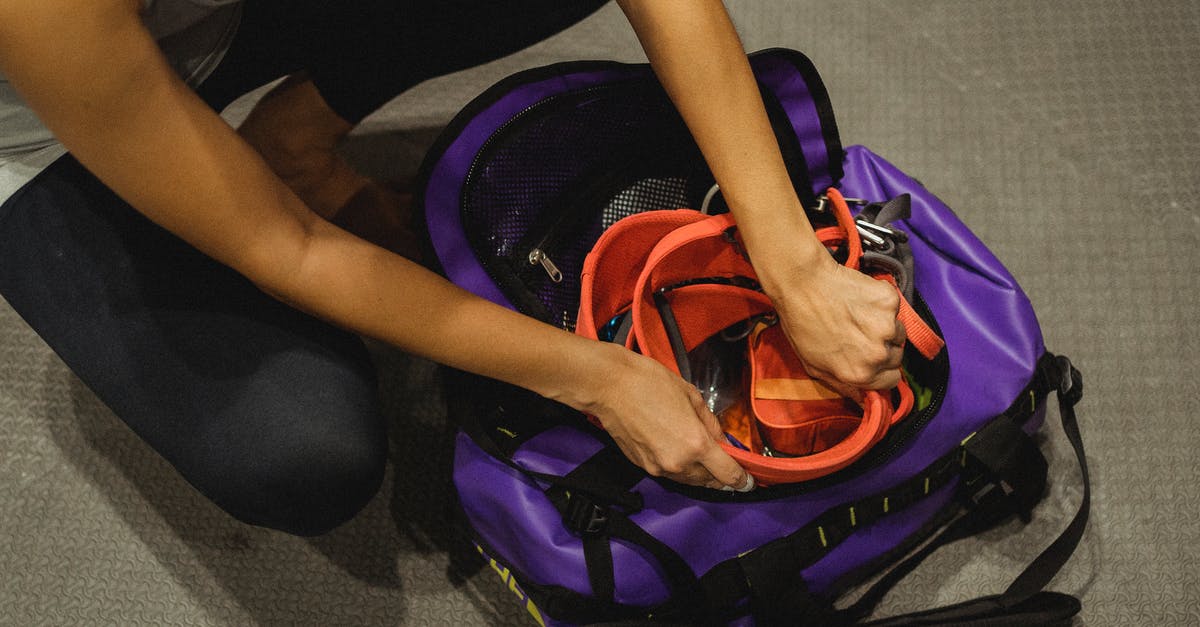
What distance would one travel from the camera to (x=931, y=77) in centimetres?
110

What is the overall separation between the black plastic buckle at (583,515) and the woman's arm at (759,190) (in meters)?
0.21

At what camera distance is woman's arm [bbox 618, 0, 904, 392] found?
0.67 metres

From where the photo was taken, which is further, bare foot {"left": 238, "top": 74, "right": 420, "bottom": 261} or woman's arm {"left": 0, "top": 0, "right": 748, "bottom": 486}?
bare foot {"left": 238, "top": 74, "right": 420, "bottom": 261}

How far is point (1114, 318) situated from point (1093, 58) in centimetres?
36

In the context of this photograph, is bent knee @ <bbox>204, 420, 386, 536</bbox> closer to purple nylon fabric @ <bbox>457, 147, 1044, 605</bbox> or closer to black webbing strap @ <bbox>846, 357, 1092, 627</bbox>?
purple nylon fabric @ <bbox>457, 147, 1044, 605</bbox>

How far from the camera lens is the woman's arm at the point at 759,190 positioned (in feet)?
2.20

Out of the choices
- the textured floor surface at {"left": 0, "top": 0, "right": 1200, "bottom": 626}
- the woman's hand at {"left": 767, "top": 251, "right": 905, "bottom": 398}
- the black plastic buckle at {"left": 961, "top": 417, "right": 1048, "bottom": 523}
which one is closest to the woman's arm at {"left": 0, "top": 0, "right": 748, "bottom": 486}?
the woman's hand at {"left": 767, "top": 251, "right": 905, "bottom": 398}

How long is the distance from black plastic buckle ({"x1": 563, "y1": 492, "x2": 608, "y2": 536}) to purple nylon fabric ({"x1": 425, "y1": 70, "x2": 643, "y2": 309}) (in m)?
0.18

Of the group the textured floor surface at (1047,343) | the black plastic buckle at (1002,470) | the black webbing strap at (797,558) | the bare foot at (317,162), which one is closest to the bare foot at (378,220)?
the bare foot at (317,162)

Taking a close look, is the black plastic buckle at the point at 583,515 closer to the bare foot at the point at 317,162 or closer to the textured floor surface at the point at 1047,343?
the textured floor surface at the point at 1047,343

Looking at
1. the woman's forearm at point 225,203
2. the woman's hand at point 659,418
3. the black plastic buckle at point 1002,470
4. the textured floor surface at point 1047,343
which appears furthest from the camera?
the textured floor surface at point 1047,343

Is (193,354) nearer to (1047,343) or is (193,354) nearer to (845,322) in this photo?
(845,322)

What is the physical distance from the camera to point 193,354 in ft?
2.18

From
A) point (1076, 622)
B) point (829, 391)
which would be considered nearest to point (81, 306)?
point (829, 391)
